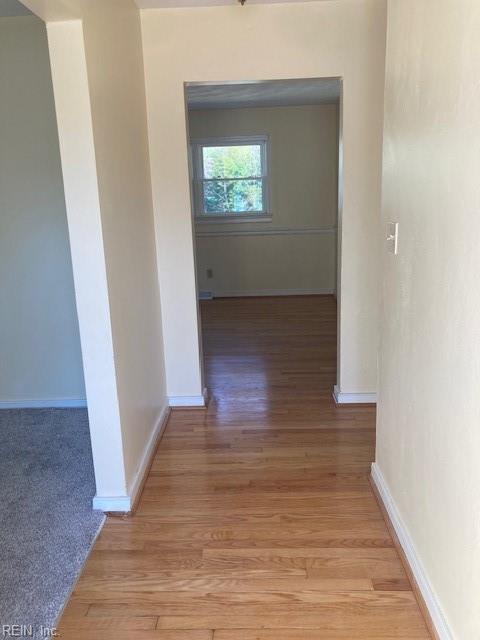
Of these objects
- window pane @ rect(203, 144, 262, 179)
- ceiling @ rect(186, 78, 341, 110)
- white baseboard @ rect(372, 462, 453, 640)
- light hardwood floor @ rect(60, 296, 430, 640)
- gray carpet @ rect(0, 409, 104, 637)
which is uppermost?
ceiling @ rect(186, 78, 341, 110)

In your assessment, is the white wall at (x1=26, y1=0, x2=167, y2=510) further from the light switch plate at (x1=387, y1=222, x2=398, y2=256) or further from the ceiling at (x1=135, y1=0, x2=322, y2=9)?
the light switch plate at (x1=387, y1=222, x2=398, y2=256)

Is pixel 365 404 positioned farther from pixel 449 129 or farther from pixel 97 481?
pixel 449 129

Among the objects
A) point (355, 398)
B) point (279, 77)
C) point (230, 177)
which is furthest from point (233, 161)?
point (355, 398)

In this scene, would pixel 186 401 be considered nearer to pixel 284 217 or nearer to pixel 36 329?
pixel 36 329

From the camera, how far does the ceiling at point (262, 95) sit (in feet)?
16.2

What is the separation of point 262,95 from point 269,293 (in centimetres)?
247

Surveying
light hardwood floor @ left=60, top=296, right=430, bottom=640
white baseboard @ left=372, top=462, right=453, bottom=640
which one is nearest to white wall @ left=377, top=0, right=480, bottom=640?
white baseboard @ left=372, top=462, right=453, bottom=640

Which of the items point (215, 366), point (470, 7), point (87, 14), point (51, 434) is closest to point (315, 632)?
point (470, 7)

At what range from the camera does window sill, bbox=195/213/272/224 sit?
21.4ft

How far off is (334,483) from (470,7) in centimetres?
186

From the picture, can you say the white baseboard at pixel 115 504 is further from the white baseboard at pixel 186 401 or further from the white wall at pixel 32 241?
the white wall at pixel 32 241

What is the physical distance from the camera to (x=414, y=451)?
5.43 ft

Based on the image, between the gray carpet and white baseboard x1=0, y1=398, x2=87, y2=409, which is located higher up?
white baseboard x1=0, y1=398, x2=87, y2=409

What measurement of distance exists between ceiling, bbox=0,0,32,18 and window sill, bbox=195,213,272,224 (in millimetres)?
3935
